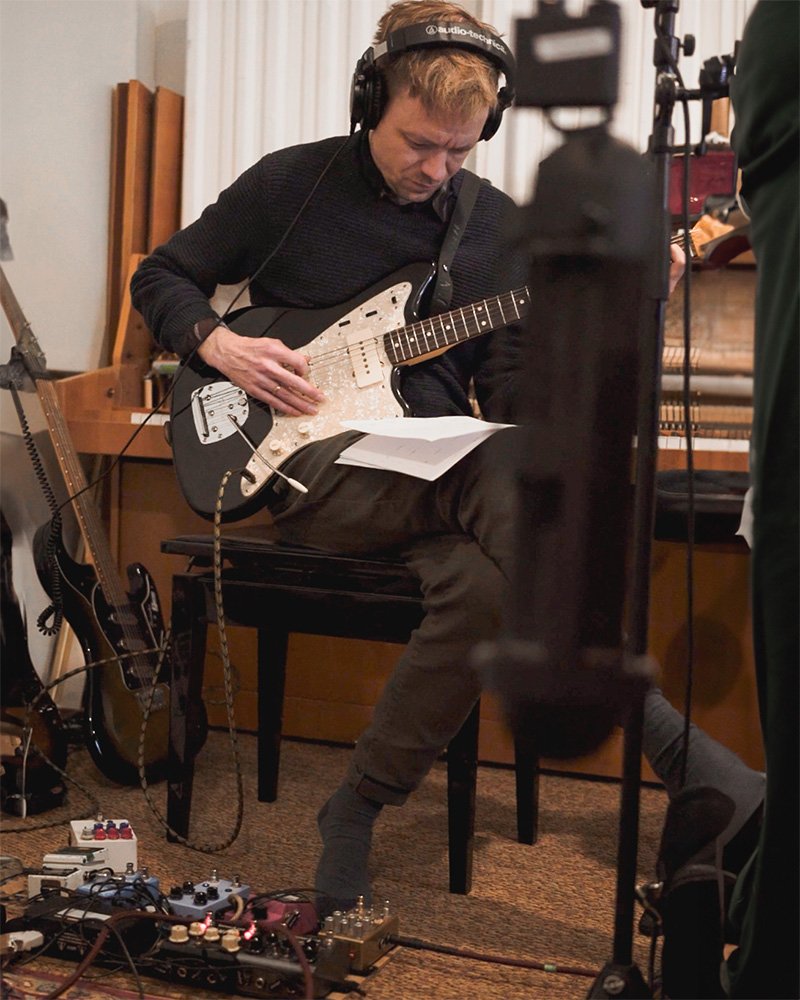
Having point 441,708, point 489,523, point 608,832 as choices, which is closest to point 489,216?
point 489,523

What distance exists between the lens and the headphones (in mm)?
1501

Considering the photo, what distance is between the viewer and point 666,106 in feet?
2.64

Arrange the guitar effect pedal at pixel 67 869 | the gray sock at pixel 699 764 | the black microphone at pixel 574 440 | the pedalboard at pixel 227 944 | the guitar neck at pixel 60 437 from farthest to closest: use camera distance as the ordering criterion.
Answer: the guitar neck at pixel 60 437 → the guitar effect pedal at pixel 67 869 → the gray sock at pixel 699 764 → the pedalboard at pixel 227 944 → the black microphone at pixel 574 440

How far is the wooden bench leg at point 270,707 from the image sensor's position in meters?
1.75

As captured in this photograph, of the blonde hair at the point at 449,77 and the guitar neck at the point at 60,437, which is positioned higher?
the blonde hair at the point at 449,77

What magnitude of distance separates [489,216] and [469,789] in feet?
2.83

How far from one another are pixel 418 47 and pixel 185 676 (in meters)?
0.95

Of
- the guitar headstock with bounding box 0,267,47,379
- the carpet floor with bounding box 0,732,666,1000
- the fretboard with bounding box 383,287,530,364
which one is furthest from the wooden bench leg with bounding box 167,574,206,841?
the guitar headstock with bounding box 0,267,47,379

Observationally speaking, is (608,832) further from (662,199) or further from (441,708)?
(662,199)

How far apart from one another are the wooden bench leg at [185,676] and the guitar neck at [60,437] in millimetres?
337

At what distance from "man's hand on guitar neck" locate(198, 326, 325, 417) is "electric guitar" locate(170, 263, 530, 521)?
0.06 ft

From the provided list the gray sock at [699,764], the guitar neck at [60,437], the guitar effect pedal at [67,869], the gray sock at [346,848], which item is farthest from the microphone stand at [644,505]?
the guitar neck at [60,437]

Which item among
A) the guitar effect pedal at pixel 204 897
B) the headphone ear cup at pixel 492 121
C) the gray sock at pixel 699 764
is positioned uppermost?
the headphone ear cup at pixel 492 121

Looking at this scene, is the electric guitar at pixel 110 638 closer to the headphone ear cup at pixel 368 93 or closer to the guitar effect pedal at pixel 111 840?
the guitar effect pedal at pixel 111 840
